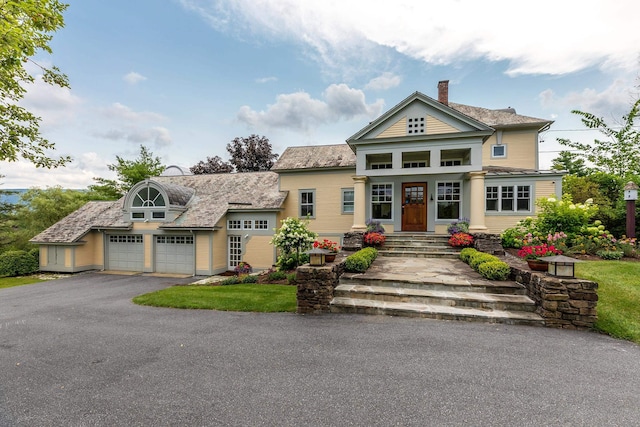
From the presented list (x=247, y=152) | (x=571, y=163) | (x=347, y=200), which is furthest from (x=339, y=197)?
(x=571, y=163)

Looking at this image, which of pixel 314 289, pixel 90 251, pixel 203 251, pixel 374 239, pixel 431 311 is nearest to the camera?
pixel 431 311

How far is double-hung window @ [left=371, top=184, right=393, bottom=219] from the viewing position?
12.9m

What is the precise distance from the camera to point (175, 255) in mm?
14516

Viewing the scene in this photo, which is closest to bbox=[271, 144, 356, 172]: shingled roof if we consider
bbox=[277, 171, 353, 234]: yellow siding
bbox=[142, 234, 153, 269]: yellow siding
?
bbox=[277, 171, 353, 234]: yellow siding

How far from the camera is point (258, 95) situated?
16.8 meters

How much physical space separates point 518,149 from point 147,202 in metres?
21.2

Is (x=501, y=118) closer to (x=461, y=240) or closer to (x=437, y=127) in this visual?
(x=437, y=127)

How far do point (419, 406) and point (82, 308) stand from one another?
9.17m

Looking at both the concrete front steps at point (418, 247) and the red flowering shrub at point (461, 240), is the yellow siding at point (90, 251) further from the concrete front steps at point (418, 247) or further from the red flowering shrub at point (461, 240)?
the red flowering shrub at point (461, 240)

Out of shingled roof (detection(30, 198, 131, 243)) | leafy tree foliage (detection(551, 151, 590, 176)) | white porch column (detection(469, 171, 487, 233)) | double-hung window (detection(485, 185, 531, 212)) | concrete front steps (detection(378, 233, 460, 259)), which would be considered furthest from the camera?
leafy tree foliage (detection(551, 151, 590, 176))

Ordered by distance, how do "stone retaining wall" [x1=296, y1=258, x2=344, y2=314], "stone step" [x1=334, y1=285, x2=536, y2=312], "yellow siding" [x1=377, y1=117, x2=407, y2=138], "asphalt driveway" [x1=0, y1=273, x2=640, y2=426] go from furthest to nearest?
"yellow siding" [x1=377, y1=117, x2=407, y2=138]
"stone retaining wall" [x1=296, y1=258, x2=344, y2=314]
"stone step" [x1=334, y1=285, x2=536, y2=312]
"asphalt driveway" [x1=0, y1=273, x2=640, y2=426]

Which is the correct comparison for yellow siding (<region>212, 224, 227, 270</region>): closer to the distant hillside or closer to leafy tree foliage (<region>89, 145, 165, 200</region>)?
leafy tree foliage (<region>89, 145, 165, 200</region>)

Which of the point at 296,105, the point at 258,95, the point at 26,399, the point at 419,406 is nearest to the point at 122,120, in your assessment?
the point at 258,95

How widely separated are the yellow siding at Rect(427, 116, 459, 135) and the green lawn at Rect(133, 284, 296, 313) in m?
8.83
